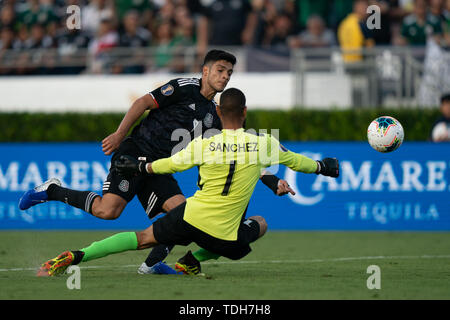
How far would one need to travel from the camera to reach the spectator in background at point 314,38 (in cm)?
1675

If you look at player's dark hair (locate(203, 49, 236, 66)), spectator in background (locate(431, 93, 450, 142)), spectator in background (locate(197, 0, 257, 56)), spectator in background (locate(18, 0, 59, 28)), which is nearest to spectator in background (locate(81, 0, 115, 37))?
spectator in background (locate(18, 0, 59, 28))

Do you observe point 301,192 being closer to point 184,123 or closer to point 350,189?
point 350,189

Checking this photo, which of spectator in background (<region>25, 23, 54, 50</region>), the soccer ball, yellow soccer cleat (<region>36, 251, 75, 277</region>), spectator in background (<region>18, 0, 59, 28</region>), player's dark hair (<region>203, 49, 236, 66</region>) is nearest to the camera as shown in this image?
yellow soccer cleat (<region>36, 251, 75, 277</region>)

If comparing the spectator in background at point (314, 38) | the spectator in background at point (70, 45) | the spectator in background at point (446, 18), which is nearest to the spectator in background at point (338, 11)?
the spectator in background at point (314, 38)

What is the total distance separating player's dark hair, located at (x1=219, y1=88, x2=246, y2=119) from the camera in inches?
282

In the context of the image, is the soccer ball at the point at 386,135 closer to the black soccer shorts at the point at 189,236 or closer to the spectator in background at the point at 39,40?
the black soccer shorts at the point at 189,236

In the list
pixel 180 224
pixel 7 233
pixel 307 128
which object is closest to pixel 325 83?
pixel 307 128

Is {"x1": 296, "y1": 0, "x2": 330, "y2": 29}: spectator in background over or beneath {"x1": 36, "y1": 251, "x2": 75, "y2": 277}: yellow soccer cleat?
over

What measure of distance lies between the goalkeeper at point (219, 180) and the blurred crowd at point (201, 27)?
29.5ft

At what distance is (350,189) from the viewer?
13648 mm

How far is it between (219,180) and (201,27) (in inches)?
414

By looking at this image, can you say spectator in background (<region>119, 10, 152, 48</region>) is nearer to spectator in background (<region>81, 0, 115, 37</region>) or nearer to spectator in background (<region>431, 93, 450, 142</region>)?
spectator in background (<region>81, 0, 115, 37</region>)

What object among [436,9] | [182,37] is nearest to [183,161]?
[182,37]

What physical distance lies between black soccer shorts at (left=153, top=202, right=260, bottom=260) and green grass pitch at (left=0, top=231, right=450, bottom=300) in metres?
0.30
